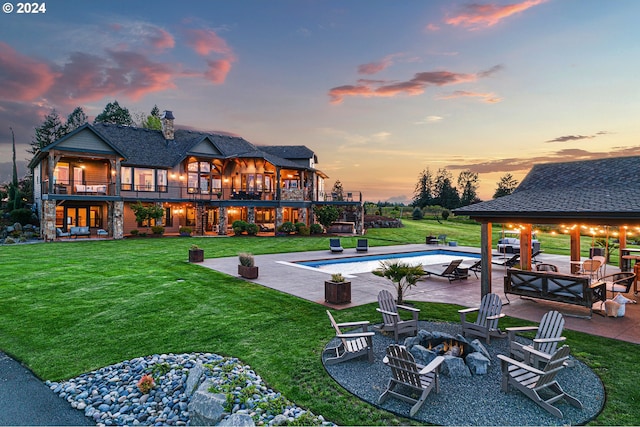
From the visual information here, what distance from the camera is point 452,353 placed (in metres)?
6.06

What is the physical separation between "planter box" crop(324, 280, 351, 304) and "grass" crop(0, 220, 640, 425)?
50cm

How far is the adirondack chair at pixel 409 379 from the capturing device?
463 cm

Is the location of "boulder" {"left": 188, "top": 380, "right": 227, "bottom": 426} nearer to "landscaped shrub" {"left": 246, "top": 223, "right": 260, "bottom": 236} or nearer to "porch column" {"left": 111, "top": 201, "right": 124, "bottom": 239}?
"landscaped shrub" {"left": 246, "top": 223, "right": 260, "bottom": 236}

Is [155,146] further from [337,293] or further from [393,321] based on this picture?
[393,321]

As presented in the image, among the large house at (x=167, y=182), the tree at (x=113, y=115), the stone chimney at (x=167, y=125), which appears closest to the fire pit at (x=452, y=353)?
the large house at (x=167, y=182)

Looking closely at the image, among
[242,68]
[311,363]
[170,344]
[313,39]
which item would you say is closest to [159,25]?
[242,68]

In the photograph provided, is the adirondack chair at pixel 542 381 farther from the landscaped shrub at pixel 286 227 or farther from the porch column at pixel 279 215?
the porch column at pixel 279 215

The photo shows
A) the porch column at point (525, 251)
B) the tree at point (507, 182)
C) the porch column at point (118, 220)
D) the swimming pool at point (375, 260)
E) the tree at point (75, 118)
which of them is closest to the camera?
the porch column at point (525, 251)

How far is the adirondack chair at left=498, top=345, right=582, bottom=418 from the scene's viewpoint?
4.61 metres

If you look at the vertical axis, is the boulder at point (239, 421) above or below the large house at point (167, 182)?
below

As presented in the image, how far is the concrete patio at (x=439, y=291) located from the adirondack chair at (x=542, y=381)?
145 inches

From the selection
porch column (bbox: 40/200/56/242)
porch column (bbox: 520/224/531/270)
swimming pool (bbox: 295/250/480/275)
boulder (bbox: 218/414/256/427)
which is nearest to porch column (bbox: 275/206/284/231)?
swimming pool (bbox: 295/250/480/275)

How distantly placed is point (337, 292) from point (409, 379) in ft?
16.3

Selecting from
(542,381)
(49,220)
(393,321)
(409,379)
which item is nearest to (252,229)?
(49,220)
